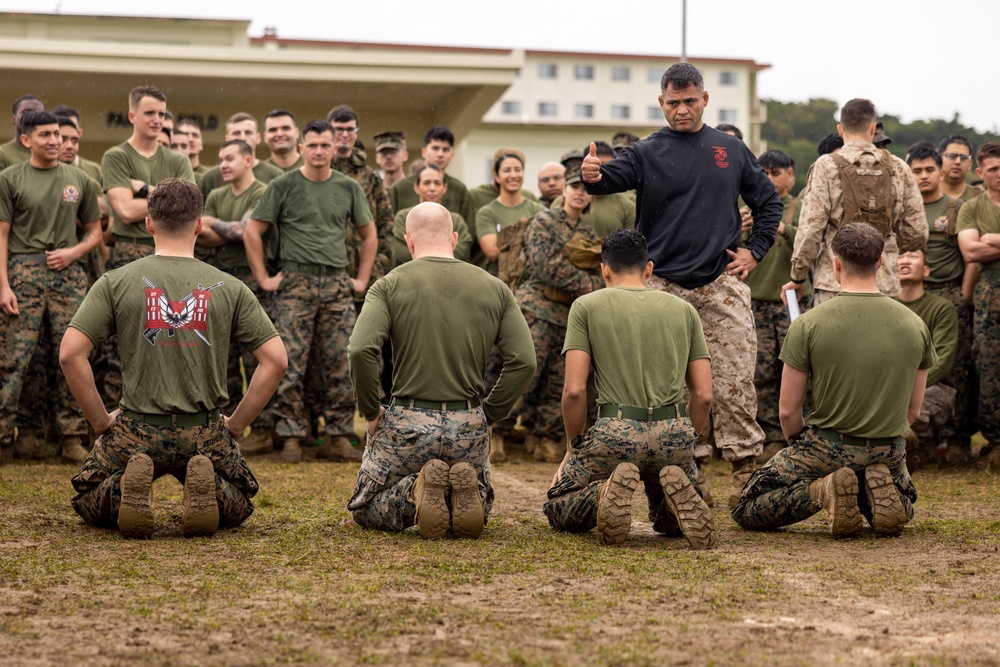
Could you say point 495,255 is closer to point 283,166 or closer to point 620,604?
point 283,166

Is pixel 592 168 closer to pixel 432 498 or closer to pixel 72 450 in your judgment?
pixel 432 498

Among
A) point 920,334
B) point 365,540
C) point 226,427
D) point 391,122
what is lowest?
point 365,540

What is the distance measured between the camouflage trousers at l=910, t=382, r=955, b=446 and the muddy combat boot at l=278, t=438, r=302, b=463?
16.2 ft

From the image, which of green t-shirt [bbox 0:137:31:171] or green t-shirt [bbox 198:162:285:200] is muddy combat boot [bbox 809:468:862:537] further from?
green t-shirt [bbox 0:137:31:171]

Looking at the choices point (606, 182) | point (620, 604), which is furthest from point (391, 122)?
point (620, 604)

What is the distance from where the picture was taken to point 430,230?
20.9 ft

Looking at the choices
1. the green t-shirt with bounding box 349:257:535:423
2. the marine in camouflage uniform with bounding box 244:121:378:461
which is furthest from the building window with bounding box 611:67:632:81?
the green t-shirt with bounding box 349:257:535:423

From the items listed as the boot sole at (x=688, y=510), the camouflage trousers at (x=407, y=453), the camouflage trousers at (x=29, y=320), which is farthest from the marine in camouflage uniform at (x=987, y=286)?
the camouflage trousers at (x=29, y=320)

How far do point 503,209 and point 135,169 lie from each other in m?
3.30

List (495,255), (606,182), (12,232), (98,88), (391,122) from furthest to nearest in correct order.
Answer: (391,122), (98,88), (495,255), (12,232), (606,182)

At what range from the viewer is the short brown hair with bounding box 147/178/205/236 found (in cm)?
609

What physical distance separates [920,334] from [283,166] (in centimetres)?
653

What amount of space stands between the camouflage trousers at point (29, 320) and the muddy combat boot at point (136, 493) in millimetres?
3397

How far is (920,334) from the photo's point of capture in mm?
6301
